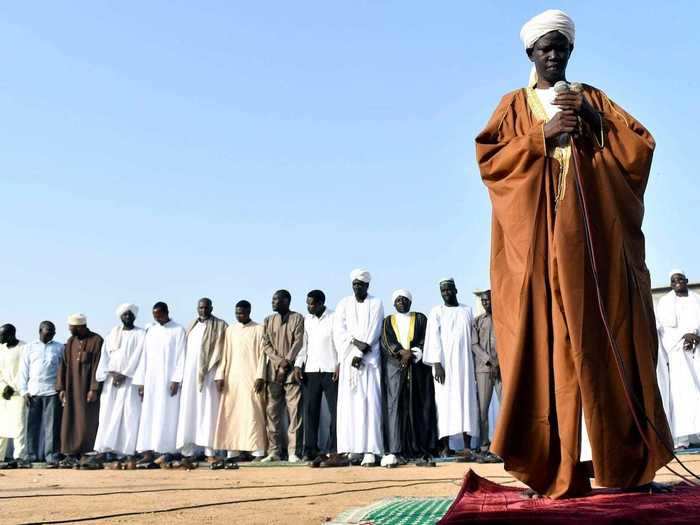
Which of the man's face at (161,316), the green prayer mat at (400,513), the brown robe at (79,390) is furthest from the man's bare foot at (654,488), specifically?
the brown robe at (79,390)

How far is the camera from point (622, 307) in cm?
400

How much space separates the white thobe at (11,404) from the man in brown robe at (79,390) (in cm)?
90

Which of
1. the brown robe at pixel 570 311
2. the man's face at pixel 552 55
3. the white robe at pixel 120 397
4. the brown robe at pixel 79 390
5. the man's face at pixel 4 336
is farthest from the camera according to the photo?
the man's face at pixel 4 336

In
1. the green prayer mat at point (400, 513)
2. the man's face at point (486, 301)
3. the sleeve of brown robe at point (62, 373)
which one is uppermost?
the man's face at point (486, 301)

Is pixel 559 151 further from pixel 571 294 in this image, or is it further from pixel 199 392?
pixel 199 392

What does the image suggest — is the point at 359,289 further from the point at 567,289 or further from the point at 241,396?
the point at 567,289

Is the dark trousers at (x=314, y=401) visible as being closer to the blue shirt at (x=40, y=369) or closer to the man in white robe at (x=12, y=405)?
the blue shirt at (x=40, y=369)

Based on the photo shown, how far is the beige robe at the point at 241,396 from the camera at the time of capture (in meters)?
11.4

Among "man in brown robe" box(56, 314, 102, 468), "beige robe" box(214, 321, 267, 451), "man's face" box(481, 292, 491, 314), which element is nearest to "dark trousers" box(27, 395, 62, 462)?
"man in brown robe" box(56, 314, 102, 468)

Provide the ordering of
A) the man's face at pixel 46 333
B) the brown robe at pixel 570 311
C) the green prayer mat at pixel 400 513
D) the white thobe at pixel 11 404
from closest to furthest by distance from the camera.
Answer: the green prayer mat at pixel 400 513, the brown robe at pixel 570 311, the white thobe at pixel 11 404, the man's face at pixel 46 333

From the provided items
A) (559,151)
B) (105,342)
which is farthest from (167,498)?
Answer: (105,342)

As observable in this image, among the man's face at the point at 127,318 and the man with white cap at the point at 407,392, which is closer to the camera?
the man with white cap at the point at 407,392

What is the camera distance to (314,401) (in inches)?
420

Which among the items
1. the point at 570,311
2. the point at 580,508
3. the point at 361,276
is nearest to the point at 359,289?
the point at 361,276
